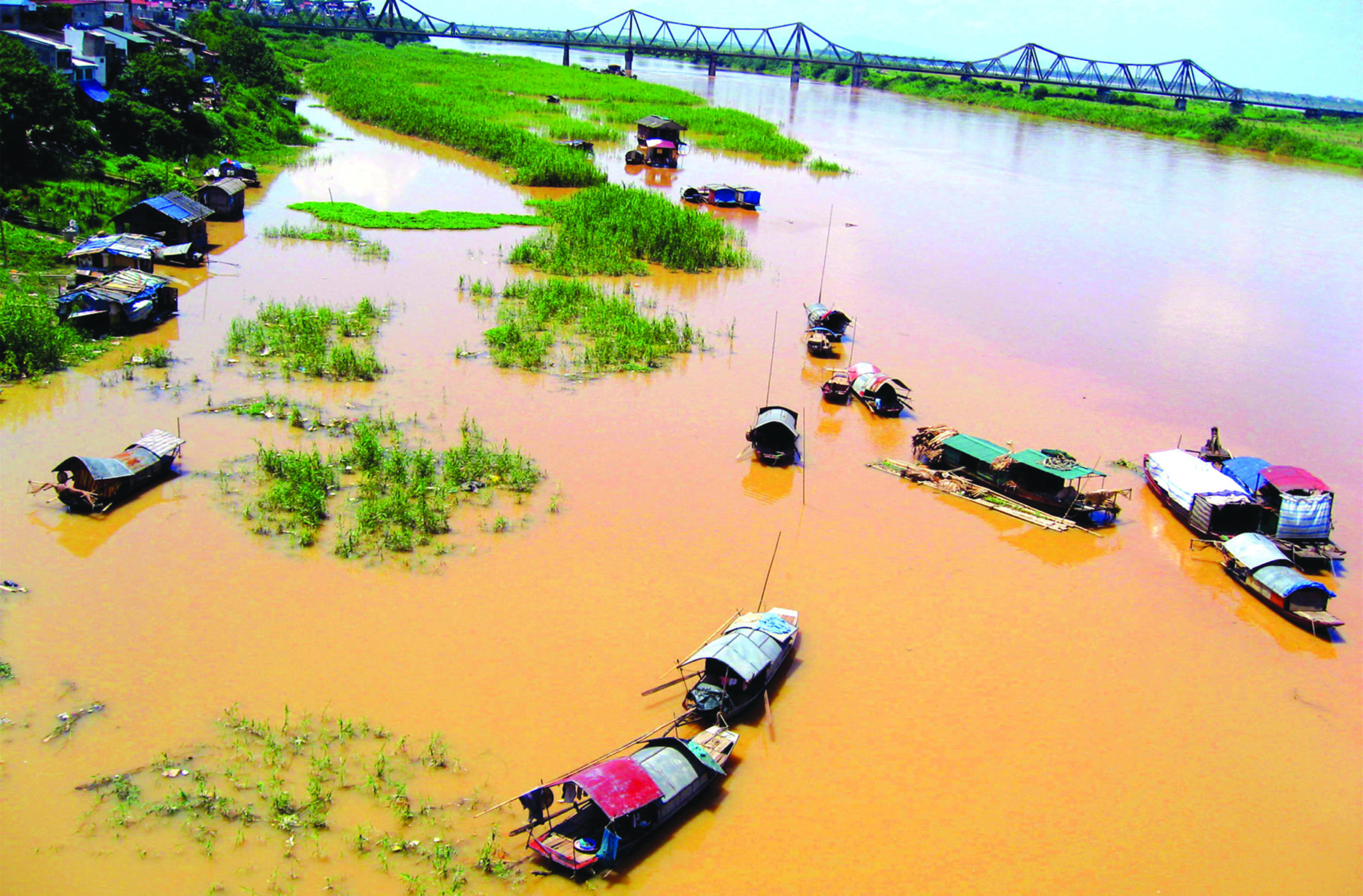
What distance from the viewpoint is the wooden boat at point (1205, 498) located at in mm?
12344

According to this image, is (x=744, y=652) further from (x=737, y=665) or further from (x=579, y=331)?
(x=579, y=331)

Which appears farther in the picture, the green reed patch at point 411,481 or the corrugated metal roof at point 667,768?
the green reed patch at point 411,481

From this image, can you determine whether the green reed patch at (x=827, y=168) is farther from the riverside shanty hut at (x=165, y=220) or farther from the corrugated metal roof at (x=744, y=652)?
the corrugated metal roof at (x=744, y=652)

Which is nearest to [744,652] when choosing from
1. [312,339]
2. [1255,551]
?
[1255,551]

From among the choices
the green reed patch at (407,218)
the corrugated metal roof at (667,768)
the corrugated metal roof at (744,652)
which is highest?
the green reed patch at (407,218)

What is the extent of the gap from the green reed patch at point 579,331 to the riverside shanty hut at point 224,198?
9.01 meters

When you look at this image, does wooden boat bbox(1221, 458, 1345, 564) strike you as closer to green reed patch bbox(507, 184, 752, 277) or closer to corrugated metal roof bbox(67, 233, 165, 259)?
green reed patch bbox(507, 184, 752, 277)

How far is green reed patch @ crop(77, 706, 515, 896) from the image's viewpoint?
22.6ft

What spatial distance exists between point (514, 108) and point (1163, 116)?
187ft

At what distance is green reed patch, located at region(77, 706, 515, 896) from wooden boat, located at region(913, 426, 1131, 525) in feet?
27.7

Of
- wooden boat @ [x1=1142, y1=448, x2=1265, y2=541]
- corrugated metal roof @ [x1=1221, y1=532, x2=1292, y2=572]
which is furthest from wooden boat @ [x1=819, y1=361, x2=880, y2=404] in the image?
corrugated metal roof @ [x1=1221, y1=532, x2=1292, y2=572]

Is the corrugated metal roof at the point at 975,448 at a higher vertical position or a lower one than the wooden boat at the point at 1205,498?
higher

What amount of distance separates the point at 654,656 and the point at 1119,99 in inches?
3866

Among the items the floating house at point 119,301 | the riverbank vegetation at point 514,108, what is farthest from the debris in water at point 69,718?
the riverbank vegetation at point 514,108
